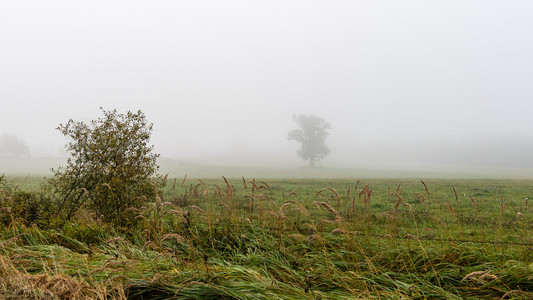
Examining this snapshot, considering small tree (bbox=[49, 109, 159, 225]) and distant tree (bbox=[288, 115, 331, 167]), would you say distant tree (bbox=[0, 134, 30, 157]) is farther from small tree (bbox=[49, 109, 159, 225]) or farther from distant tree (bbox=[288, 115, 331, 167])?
small tree (bbox=[49, 109, 159, 225])

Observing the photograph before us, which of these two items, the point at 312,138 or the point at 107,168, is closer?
the point at 107,168

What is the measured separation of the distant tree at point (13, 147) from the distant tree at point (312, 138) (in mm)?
97505

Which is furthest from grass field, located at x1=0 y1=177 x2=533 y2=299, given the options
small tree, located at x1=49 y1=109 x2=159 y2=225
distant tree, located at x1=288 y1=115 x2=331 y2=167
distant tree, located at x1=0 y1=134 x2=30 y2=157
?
distant tree, located at x1=0 y1=134 x2=30 y2=157

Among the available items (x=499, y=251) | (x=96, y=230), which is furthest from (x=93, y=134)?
(x=499, y=251)

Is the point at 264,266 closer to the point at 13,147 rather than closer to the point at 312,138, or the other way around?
the point at 312,138

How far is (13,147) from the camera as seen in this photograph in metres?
107

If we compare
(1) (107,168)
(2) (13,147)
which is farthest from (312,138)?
(2) (13,147)

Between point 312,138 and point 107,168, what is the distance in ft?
275

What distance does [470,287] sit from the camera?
4.53m

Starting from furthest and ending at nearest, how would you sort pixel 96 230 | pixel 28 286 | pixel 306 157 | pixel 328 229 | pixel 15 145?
pixel 15 145
pixel 306 157
pixel 328 229
pixel 96 230
pixel 28 286

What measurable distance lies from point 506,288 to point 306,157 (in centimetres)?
8317

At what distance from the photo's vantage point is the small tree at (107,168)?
342 inches

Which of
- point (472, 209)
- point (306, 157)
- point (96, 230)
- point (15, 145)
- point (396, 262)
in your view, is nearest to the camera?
point (396, 262)

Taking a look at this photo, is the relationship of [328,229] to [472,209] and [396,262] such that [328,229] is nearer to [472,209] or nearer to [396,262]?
[396,262]
